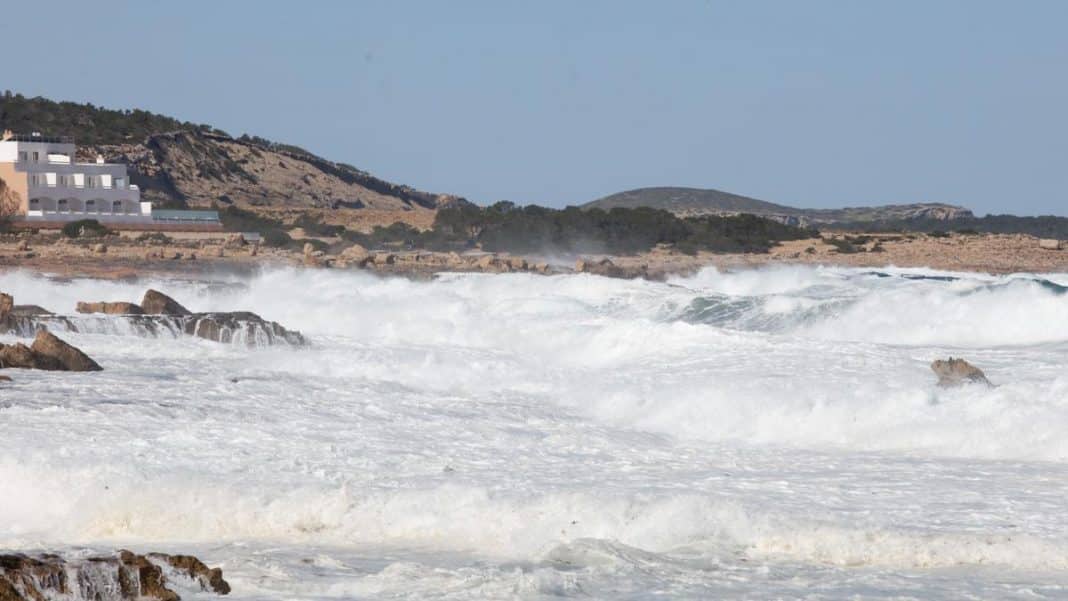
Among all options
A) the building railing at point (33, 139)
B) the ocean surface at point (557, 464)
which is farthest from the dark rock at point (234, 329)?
the building railing at point (33, 139)

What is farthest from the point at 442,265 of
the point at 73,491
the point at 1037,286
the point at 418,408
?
the point at 73,491

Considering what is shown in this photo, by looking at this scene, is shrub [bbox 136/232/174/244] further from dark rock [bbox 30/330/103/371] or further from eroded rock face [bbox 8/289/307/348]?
dark rock [bbox 30/330/103/371]

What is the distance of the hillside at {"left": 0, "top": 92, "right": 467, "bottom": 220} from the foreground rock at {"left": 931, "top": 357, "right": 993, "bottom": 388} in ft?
210

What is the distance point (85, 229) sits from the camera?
54.2 m

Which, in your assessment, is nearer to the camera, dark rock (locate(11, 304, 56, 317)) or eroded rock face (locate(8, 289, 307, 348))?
eroded rock face (locate(8, 289, 307, 348))

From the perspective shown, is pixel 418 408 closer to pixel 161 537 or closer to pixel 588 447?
pixel 588 447

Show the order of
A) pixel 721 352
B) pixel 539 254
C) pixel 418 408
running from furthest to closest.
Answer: pixel 539 254, pixel 721 352, pixel 418 408

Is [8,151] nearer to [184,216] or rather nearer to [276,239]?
[184,216]

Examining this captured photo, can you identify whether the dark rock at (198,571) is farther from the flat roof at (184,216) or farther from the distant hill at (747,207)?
the distant hill at (747,207)

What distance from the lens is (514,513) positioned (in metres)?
13.9

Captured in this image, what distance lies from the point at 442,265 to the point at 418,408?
2457 cm

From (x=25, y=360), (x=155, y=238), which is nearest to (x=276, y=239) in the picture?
(x=155, y=238)

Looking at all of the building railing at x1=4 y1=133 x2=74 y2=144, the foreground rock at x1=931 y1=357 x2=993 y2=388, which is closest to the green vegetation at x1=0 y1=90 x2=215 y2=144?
the building railing at x1=4 y1=133 x2=74 y2=144

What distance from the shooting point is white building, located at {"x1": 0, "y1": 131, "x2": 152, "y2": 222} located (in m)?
61.7
